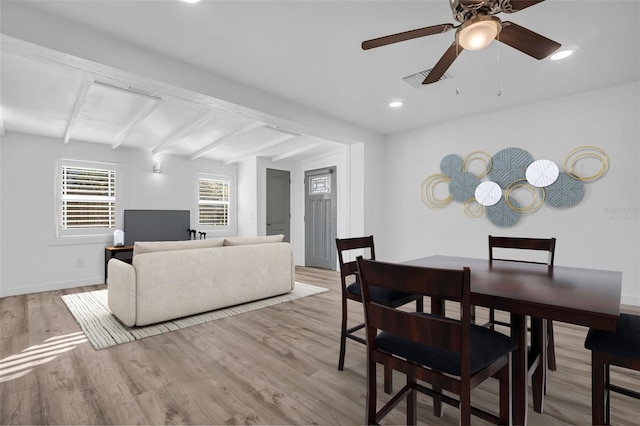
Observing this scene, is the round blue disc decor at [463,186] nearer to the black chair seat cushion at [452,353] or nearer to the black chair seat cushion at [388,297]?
the black chair seat cushion at [388,297]

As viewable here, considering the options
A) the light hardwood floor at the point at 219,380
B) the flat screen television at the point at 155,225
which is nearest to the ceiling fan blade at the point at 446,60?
the light hardwood floor at the point at 219,380

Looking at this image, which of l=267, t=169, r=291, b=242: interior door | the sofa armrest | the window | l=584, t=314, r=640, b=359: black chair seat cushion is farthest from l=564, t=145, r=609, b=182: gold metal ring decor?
the window

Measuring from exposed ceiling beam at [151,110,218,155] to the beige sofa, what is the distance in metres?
1.69

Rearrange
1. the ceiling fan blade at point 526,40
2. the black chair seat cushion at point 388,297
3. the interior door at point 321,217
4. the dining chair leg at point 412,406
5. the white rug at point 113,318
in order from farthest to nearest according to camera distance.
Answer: the interior door at point 321,217
the white rug at point 113,318
the black chair seat cushion at point 388,297
the ceiling fan blade at point 526,40
the dining chair leg at point 412,406

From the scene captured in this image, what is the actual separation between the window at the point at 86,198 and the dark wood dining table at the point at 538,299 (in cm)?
591

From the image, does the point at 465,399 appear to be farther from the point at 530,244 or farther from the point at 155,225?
the point at 155,225

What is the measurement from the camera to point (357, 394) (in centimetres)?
182

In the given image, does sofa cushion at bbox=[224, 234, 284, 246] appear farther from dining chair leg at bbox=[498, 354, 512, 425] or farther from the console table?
dining chair leg at bbox=[498, 354, 512, 425]

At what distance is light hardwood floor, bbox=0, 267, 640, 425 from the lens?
1630 millimetres

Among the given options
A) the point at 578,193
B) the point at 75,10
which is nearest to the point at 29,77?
the point at 75,10

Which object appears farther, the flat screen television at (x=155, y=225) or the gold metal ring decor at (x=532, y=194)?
the flat screen television at (x=155, y=225)

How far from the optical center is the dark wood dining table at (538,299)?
1.08m

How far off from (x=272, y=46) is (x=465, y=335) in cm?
264

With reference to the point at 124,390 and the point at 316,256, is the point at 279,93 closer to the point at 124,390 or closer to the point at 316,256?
the point at 124,390
